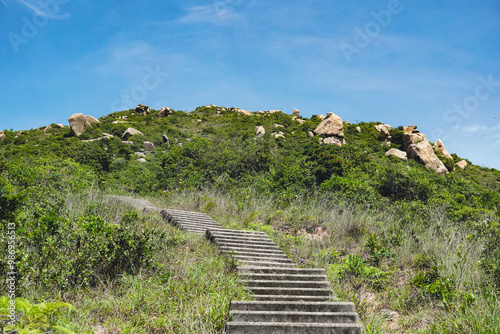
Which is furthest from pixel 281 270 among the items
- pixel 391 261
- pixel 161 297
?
pixel 391 261

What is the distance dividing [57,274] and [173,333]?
1.60 metres

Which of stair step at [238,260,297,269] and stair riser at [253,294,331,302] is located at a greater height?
stair step at [238,260,297,269]

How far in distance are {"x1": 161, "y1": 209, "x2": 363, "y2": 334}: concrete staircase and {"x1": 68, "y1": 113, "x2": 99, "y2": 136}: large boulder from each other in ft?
88.8

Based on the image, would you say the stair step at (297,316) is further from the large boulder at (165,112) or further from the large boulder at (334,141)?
the large boulder at (165,112)

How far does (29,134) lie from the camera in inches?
1249

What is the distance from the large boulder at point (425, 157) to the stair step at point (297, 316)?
2286 centimetres

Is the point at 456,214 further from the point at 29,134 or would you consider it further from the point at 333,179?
the point at 29,134

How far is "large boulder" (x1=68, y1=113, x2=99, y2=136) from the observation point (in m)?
29.2

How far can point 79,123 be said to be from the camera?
97.1ft

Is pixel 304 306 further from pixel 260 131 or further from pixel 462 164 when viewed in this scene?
pixel 462 164

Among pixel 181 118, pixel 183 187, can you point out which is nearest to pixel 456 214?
pixel 183 187

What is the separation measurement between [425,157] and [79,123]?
2773 centimetres

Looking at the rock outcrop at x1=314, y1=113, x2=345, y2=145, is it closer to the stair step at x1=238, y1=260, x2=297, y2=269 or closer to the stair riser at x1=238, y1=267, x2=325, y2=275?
the stair step at x1=238, y1=260, x2=297, y2=269

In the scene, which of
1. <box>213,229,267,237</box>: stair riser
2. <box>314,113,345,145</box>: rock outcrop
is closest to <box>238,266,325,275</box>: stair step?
<box>213,229,267,237</box>: stair riser
